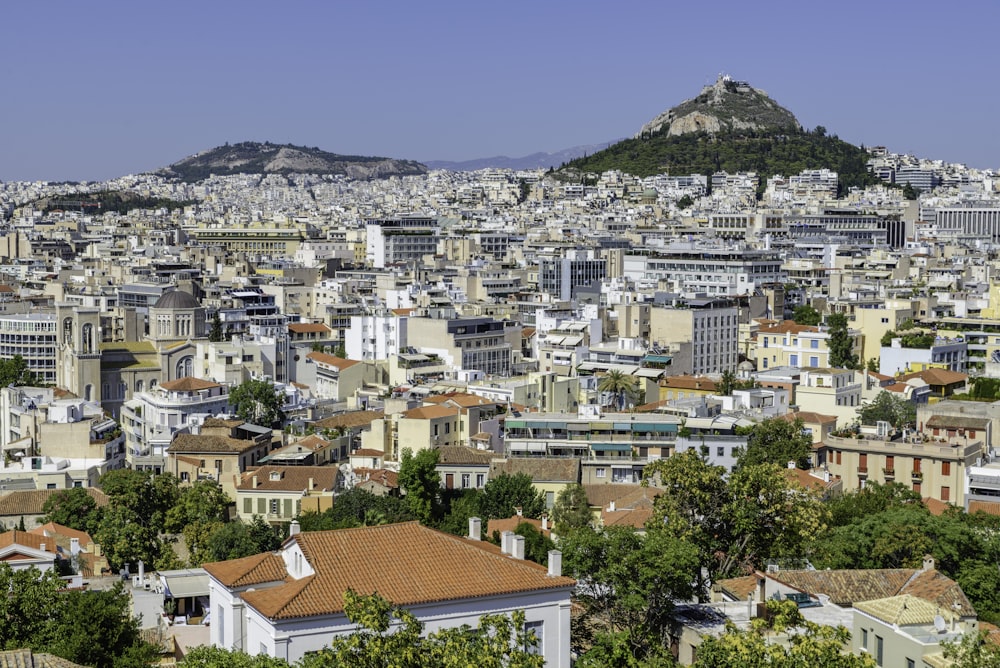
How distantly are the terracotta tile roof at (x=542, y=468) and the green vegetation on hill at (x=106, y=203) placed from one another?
454 ft

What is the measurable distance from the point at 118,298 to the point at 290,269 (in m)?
18.6

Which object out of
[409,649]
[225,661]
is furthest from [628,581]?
[409,649]

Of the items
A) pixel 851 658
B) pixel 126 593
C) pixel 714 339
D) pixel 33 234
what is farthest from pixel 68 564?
pixel 33 234

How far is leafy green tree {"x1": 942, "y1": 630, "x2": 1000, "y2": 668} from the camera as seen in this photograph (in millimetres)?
13086

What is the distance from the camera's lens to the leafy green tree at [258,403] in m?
41.0

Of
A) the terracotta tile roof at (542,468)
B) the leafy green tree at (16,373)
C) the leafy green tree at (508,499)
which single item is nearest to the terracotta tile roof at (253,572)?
the leafy green tree at (508,499)

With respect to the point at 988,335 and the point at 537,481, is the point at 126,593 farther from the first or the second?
the point at 988,335

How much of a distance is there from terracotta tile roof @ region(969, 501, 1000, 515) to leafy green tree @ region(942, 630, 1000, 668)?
16.3 meters

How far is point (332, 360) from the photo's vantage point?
50.8 meters

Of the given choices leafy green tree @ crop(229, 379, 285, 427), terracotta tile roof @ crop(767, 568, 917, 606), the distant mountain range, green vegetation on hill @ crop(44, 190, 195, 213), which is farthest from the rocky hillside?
terracotta tile roof @ crop(767, 568, 917, 606)

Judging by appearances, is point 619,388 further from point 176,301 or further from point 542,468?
point 176,301

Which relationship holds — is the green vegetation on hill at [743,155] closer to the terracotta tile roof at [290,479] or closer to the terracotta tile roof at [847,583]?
the terracotta tile roof at [290,479]

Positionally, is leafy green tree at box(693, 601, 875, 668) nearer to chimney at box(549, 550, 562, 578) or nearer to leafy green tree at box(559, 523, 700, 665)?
chimney at box(549, 550, 562, 578)

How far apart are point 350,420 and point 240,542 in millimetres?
15030
